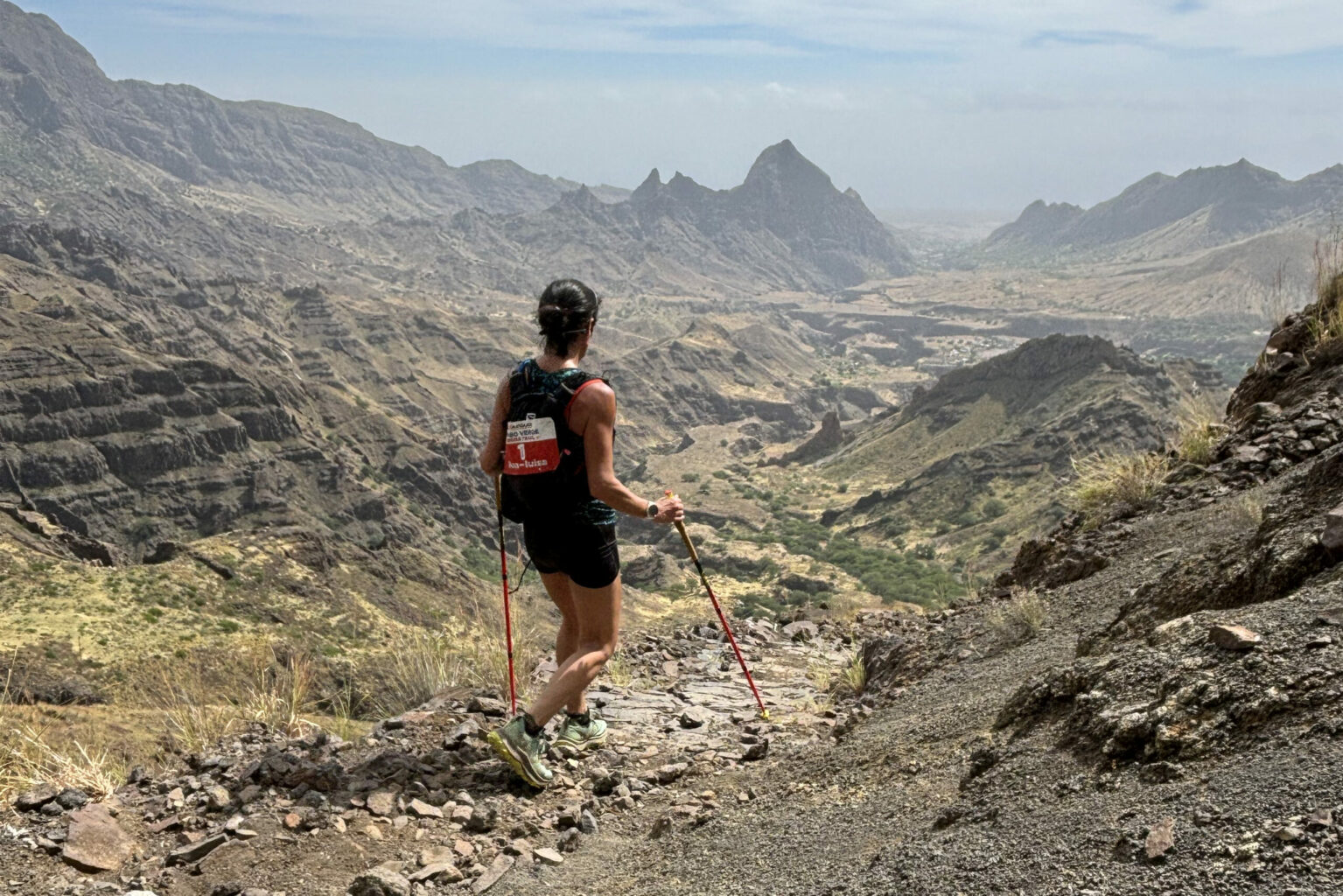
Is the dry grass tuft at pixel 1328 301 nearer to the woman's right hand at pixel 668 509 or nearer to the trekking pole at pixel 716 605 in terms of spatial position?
the trekking pole at pixel 716 605

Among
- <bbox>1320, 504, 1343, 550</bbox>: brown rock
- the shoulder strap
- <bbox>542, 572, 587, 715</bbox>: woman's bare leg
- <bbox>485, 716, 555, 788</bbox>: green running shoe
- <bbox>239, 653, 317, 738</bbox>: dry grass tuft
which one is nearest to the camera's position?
<bbox>1320, 504, 1343, 550</bbox>: brown rock

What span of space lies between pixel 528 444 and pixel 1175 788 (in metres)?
2.85

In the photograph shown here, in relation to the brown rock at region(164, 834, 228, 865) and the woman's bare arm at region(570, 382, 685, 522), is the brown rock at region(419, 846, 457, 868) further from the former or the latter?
the woman's bare arm at region(570, 382, 685, 522)

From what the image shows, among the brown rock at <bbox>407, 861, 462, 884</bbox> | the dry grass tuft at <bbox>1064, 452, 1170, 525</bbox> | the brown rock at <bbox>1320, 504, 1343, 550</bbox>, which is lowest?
the brown rock at <bbox>407, 861, 462, 884</bbox>

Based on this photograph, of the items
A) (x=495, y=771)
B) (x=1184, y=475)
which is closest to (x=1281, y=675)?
(x=495, y=771)

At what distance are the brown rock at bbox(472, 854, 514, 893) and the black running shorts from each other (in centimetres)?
123

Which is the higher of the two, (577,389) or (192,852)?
(577,389)

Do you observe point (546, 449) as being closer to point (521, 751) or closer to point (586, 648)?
point (586, 648)

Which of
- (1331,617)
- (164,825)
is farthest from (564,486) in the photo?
(1331,617)

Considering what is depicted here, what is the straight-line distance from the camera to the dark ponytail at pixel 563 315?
480 centimetres

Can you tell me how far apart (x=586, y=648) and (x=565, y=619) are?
0.96 ft

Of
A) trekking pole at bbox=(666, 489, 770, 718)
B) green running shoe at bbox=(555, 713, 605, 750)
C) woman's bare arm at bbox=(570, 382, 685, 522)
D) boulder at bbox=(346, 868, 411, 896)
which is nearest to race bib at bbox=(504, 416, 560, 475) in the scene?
woman's bare arm at bbox=(570, 382, 685, 522)

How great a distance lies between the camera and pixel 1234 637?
3.43m

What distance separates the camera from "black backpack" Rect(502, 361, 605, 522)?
4738mm
